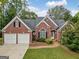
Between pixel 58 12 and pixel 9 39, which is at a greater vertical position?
pixel 58 12

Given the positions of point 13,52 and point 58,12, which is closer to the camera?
point 13,52

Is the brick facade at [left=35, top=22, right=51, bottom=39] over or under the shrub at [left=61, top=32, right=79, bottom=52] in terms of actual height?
over

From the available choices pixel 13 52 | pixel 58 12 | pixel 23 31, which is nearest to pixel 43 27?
pixel 23 31

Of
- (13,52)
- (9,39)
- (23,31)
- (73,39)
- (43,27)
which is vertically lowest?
(13,52)

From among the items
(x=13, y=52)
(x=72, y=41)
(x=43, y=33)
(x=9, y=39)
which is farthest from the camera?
(x=43, y=33)

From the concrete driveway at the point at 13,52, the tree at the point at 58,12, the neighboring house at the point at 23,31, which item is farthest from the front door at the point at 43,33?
the tree at the point at 58,12

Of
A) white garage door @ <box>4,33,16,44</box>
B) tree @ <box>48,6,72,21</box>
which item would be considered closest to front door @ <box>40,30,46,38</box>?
white garage door @ <box>4,33,16,44</box>

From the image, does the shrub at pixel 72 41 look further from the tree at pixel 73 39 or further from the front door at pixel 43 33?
the front door at pixel 43 33

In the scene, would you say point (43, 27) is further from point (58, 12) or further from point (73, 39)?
point (58, 12)

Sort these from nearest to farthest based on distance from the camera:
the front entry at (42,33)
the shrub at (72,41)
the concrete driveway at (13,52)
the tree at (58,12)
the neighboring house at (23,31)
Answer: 1. the concrete driveway at (13,52)
2. the shrub at (72,41)
3. the neighboring house at (23,31)
4. the front entry at (42,33)
5. the tree at (58,12)

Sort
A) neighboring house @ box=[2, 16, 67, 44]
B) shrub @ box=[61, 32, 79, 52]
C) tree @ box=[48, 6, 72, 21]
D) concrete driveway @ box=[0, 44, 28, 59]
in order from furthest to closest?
tree @ box=[48, 6, 72, 21] < neighboring house @ box=[2, 16, 67, 44] < shrub @ box=[61, 32, 79, 52] < concrete driveway @ box=[0, 44, 28, 59]

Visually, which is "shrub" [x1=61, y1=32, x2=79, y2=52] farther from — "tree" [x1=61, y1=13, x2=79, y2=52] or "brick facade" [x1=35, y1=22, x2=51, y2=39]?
"brick facade" [x1=35, y1=22, x2=51, y2=39]

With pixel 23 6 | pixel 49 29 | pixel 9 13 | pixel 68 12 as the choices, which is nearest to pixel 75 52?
pixel 49 29

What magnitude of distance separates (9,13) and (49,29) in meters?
16.9
